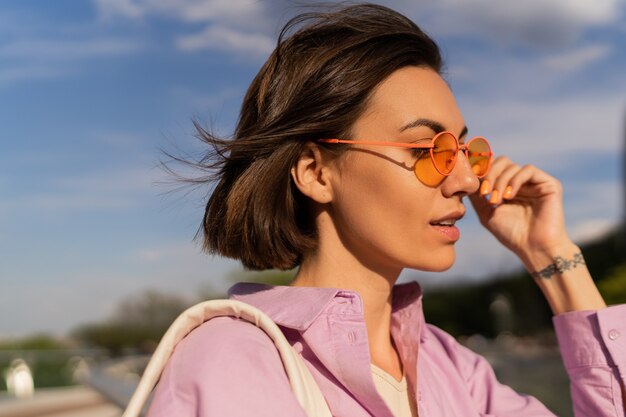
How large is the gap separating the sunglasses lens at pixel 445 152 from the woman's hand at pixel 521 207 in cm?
57

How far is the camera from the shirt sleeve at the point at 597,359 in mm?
2500

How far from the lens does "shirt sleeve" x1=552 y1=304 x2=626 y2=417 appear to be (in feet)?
8.20

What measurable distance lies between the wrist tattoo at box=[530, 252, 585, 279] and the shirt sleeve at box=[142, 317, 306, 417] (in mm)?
1383

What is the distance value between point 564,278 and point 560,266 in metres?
0.05

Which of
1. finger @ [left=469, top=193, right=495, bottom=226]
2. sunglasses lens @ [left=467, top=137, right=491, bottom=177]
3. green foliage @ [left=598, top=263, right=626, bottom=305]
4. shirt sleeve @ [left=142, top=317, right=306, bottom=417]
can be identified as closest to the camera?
shirt sleeve @ [left=142, top=317, right=306, bottom=417]

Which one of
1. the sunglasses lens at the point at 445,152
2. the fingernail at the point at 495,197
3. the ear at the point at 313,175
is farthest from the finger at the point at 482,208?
the ear at the point at 313,175

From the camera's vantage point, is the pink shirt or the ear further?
the ear

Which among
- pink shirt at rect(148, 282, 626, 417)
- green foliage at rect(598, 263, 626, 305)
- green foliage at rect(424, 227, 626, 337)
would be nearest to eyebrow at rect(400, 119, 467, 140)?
pink shirt at rect(148, 282, 626, 417)

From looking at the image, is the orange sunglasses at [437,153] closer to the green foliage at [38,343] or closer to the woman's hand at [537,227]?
the woman's hand at [537,227]

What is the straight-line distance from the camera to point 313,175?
2.30 meters

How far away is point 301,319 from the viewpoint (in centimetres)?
197

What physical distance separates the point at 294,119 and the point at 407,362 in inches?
30.3

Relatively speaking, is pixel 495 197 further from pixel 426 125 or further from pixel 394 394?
pixel 394 394

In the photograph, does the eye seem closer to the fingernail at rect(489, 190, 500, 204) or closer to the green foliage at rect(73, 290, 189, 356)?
the fingernail at rect(489, 190, 500, 204)
